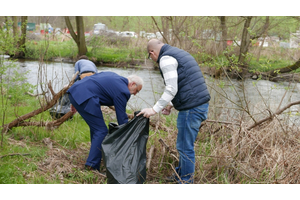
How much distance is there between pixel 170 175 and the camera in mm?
3416

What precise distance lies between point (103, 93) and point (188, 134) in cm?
109

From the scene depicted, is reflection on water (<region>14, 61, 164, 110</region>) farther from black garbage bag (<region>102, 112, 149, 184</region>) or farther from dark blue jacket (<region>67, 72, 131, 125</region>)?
black garbage bag (<region>102, 112, 149, 184</region>)

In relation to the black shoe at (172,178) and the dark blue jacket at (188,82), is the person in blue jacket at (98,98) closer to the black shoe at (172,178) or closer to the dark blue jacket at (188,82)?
the dark blue jacket at (188,82)

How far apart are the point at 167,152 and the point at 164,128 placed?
0.77 meters

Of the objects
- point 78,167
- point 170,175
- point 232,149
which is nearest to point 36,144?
point 78,167

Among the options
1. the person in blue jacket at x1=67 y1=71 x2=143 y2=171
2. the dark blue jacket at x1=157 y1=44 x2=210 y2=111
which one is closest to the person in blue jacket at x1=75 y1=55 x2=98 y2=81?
the person in blue jacket at x1=67 y1=71 x2=143 y2=171

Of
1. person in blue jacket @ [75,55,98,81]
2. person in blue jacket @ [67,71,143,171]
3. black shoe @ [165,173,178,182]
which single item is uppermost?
person in blue jacket @ [75,55,98,81]

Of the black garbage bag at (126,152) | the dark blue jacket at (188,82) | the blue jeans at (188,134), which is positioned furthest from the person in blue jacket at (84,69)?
the blue jeans at (188,134)

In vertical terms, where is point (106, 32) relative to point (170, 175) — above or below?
above

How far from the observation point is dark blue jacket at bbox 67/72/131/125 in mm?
3152

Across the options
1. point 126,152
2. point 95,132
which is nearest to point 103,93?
point 95,132

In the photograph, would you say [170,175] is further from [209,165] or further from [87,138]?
[87,138]

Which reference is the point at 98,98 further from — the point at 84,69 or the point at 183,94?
the point at 84,69

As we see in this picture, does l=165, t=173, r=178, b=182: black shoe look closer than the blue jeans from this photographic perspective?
No
